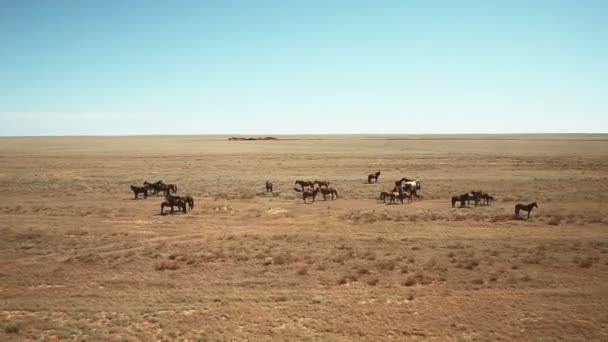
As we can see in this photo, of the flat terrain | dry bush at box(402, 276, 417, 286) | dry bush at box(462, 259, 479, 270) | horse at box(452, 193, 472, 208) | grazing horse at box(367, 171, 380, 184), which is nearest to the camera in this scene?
the flat terrain

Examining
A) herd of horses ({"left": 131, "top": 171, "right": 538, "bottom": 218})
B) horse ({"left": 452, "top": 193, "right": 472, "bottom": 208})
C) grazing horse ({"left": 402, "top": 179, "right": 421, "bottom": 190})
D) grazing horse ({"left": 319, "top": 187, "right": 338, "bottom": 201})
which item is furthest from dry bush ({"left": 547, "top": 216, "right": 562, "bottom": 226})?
grazing horse ({"left": 319, "top": 187, "right": 338, "bottom": 201})

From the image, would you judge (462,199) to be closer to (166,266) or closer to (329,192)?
(329,192)

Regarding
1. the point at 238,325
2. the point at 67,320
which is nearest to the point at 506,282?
the point at 238,325

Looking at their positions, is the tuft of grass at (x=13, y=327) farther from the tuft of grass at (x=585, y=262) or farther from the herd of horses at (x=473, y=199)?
the herd of horses at (x=473, y=199)

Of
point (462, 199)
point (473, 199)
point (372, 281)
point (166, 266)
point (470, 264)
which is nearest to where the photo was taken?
point (372, 281)

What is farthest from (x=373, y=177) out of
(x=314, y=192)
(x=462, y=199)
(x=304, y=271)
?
(x=304, y=271)

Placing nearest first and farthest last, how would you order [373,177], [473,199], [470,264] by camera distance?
[470,264]
[473,199]
[373,177]

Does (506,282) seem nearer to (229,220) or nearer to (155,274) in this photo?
(155,274)

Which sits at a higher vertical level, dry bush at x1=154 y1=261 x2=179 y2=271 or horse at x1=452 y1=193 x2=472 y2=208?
horse at x1=452 y1=193 x2=472 y2=208

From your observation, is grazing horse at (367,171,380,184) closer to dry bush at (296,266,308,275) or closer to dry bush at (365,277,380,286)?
dry bush at (296,266,308,275)

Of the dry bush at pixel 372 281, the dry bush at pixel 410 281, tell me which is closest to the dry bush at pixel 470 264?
the dry bush at pixel 410 281

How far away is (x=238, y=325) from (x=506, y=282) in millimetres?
8685

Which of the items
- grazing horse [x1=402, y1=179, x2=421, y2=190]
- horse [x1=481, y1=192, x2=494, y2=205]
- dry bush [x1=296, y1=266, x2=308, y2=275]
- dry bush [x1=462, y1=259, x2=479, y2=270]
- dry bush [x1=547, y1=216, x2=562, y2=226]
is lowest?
dry bush [x1=296, y1=266, x2=308, y2=275]

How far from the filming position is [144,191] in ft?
106
